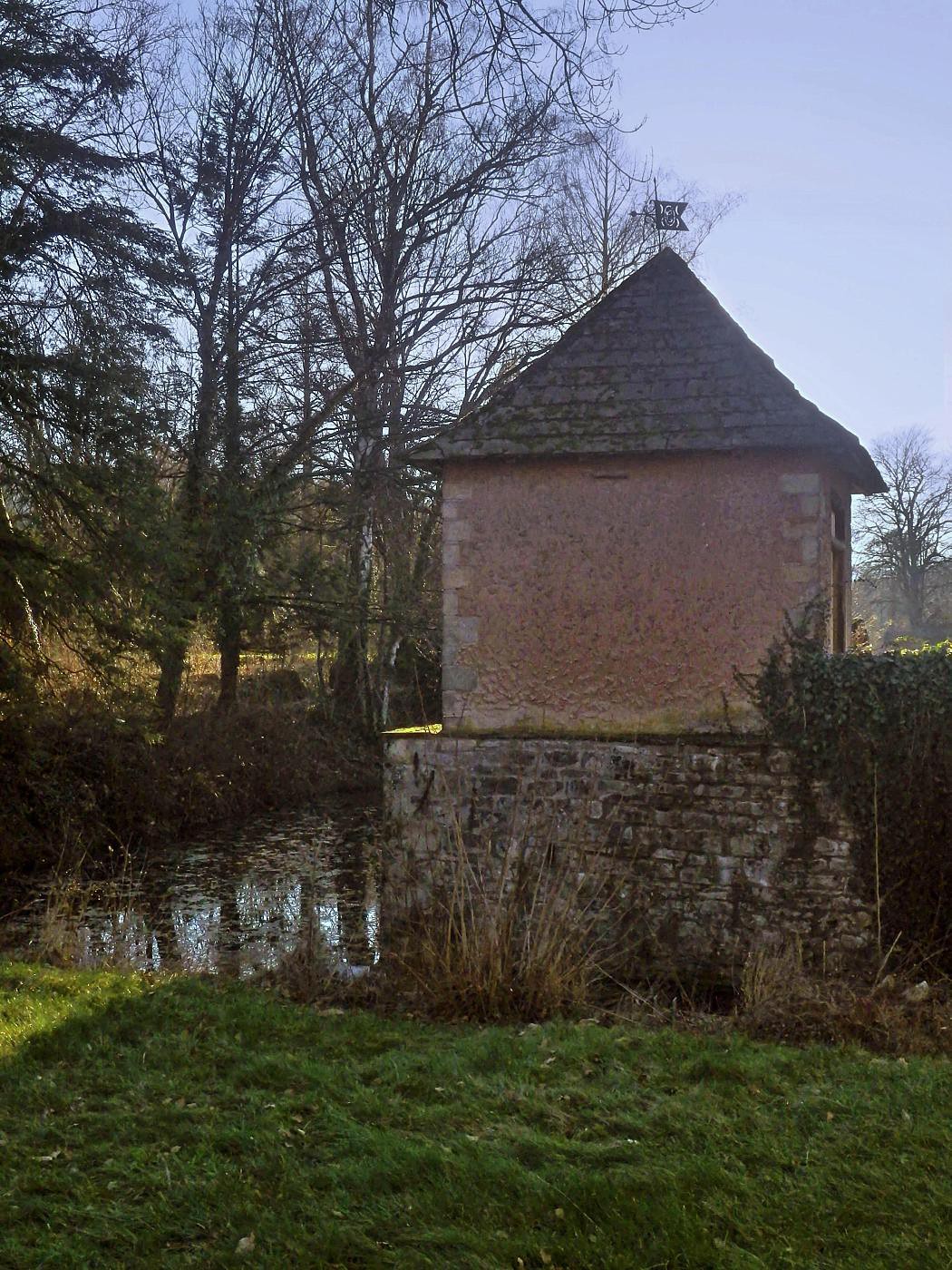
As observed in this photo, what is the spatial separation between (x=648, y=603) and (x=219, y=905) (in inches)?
224

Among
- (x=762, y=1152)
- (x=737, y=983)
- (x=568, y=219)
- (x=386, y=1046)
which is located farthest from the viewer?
(x=568, y=219)

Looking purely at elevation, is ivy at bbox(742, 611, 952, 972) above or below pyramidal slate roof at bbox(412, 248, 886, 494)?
below

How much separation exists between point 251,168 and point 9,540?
329 inches

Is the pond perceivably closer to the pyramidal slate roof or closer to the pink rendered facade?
the pink rendered facade

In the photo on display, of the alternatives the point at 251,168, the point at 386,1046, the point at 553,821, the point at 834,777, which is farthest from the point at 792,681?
the point at 251,168

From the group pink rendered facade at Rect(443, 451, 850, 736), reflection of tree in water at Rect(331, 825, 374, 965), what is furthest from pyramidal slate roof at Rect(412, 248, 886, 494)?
reflection of tree in water at Rect(331, 825, 374, 965)

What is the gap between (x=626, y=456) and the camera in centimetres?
988

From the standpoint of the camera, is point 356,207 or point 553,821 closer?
point 553,821

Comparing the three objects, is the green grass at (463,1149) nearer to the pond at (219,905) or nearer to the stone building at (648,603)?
the pond at (219,905)

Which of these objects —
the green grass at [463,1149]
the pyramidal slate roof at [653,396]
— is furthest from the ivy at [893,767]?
the green grass at [463,1149]

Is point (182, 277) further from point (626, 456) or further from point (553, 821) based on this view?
point (553, 821)

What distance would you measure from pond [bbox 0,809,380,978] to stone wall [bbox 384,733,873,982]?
1202 millimetres

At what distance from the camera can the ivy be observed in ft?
27.8

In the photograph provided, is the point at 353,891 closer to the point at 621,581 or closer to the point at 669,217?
the point at 621,581
